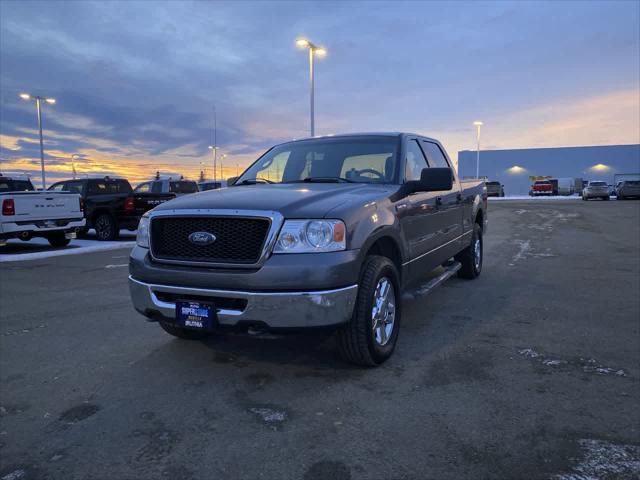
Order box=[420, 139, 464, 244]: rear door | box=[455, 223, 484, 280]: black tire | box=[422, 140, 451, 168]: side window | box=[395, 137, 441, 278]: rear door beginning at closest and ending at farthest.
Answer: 1. box=[395, 137, 441, 278]: rear door
2. box=[420, 139, 464, 244]: rear door
3. box=[422, 140, 451, 168]: side window
4. box=[455, 223, 484, 280]: black tire

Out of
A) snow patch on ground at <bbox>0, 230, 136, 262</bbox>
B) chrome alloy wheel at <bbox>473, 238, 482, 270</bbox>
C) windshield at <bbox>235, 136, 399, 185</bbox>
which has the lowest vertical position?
snow patch on ground at <bbox>0, 230, 136, 262</bbox>

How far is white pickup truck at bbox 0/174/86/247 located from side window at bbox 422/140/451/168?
32.1 feet

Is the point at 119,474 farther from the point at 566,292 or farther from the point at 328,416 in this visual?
the point at 566,292

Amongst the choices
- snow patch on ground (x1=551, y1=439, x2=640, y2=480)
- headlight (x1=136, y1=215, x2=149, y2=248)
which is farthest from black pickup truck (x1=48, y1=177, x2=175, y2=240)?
snow patch on ground (x1=551, y1=439, x2=640, y2=480)

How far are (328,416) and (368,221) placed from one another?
4.60 ft

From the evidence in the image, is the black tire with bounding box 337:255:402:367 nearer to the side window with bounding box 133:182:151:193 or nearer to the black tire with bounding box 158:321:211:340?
the black tire with bounding box 158:321:211:340

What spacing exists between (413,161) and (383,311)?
1.82m

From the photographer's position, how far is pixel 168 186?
17.3 metres

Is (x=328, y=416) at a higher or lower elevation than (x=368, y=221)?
lower

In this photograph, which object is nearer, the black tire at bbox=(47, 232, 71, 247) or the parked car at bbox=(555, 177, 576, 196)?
the black tire at bbox=(47, 232, 71, 247)

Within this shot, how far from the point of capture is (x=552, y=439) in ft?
9.20

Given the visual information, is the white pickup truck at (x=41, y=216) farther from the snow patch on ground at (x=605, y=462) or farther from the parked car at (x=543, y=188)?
the parked car at (x=543, y=188)

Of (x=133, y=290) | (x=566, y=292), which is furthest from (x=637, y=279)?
(x=133, y=290)

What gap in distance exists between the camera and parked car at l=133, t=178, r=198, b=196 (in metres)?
17.2
